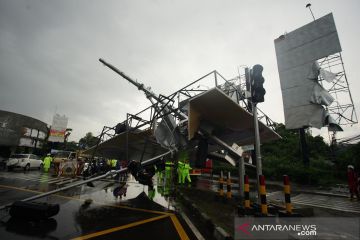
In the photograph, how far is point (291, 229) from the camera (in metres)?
4.40

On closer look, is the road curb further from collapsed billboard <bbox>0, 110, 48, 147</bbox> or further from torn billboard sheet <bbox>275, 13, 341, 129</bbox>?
collapsed billboard <bbox>0, 110, 48, 147</bbox>

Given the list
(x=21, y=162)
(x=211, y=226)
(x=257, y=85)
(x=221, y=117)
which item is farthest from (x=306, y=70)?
(x=21, y=162)

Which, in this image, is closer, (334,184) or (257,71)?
(257,71)

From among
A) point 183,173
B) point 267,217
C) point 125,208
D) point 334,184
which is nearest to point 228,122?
point 267,217

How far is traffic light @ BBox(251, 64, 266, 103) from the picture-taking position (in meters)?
6.10

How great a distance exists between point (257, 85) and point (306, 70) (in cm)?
1897

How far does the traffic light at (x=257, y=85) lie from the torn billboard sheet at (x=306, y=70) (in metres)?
17.8

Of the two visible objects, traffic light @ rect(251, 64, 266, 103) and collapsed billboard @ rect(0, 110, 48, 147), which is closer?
traffic light @ rect(251, 64, 266, 103)

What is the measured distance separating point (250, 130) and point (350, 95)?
16.7 m

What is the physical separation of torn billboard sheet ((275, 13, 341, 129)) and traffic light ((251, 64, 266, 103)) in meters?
17.8

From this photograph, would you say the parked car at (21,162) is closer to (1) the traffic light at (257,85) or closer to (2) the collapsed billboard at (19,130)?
(2) the collapsed billboard at (19,130)

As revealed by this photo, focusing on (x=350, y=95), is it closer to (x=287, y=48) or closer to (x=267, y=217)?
(x=287, y=48)

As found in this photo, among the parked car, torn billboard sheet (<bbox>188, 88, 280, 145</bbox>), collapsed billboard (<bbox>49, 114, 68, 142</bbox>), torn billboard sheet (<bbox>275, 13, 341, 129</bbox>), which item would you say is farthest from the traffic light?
collapsed billboard (<bbox>49, 114, 68, 142</bbox>)

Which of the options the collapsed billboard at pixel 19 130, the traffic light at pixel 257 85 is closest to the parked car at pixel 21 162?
the collapsed billboard at pixel 19 130
